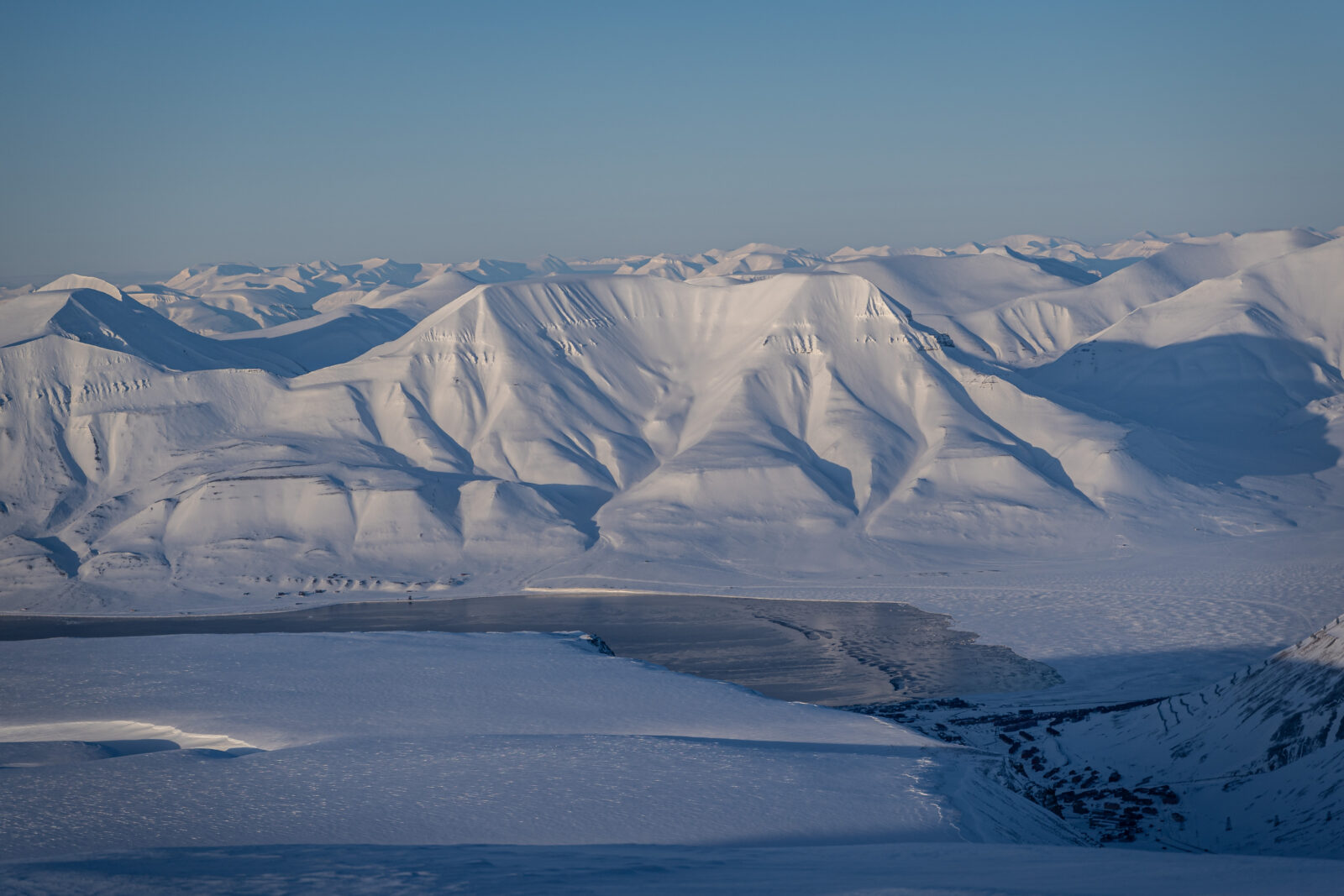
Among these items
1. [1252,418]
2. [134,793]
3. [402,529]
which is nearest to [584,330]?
[402,529]

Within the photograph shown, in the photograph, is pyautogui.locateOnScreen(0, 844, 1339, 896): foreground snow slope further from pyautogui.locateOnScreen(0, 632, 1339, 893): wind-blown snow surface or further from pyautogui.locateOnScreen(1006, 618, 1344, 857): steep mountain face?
pyautogui.locateOnScreen(1006, 618, 1344, 857): steep mountain face

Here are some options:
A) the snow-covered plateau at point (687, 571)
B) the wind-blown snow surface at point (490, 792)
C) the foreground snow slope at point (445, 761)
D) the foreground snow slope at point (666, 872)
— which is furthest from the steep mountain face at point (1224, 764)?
the foreground snow slope at point (666, 872)

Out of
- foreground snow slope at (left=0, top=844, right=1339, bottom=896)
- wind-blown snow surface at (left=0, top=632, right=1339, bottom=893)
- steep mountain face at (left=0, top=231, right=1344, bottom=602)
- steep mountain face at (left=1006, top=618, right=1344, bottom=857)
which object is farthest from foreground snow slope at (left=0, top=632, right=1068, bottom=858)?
steep mountain face at (left=0, top=231, right=1344, bottom=602)

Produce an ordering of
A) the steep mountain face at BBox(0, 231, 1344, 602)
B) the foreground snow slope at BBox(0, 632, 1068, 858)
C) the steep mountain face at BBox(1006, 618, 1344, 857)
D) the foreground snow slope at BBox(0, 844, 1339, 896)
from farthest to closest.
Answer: the steep mountain face at BBox(0, 231, 1344, 602)
the steep mountain face at BBox(1006, 618, 1344, 857)
the foreground snow slope at BBox(0, 632, 1068, 858)
the foreground snow slope at BBox(0, 844, 1339, 896)

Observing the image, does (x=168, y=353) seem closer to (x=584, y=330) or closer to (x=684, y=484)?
(x=584, y=330)

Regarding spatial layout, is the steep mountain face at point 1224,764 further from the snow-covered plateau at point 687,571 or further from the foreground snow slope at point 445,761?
the foreground snow slope at point 445,761

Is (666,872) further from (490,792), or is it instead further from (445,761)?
(445,761)

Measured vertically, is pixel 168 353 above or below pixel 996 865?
above
